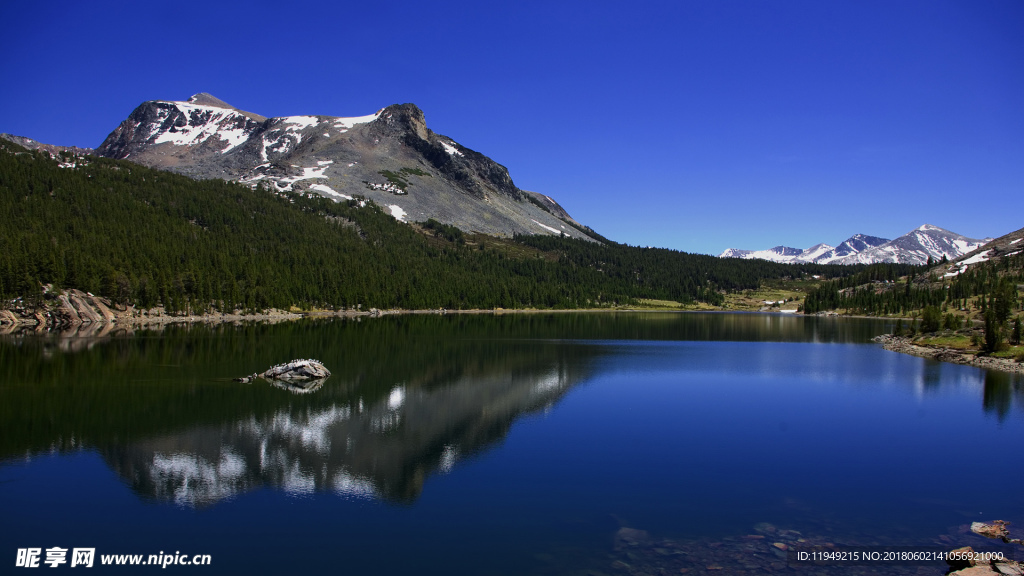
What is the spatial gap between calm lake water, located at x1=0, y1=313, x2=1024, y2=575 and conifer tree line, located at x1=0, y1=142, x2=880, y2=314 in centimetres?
5478

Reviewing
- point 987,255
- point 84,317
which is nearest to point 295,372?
point 84,317

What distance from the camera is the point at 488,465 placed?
2423 cm

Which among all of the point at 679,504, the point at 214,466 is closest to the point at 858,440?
the point at 679,504

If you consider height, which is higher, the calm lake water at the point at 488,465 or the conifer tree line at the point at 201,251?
the conifer tree line at the point at 201,251

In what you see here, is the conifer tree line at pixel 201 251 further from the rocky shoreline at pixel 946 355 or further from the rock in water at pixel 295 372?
the rocky shoreline at pixel 946 355

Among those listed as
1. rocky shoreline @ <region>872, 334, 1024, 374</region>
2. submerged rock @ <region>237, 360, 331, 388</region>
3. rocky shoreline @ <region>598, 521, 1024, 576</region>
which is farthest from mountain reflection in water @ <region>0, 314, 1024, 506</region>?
rocky shoreline @ <region>598, 521, 1024, 576</region>

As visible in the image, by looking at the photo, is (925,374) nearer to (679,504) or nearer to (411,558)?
(679,504)

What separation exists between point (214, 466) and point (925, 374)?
56.0 m

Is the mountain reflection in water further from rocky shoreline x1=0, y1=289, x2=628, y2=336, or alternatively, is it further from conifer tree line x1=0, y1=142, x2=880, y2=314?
conifer tree line x1=0, y1=142, x2=880, y2=314

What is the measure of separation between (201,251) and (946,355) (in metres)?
125

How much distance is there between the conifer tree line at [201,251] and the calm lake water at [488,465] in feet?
180

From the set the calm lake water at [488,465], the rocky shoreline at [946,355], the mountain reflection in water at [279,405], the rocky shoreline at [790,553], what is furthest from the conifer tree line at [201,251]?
the rocky shoreline at [946,355]

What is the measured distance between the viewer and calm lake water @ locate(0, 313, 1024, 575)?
16578 mm

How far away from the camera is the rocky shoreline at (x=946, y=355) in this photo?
5507 centimetres
